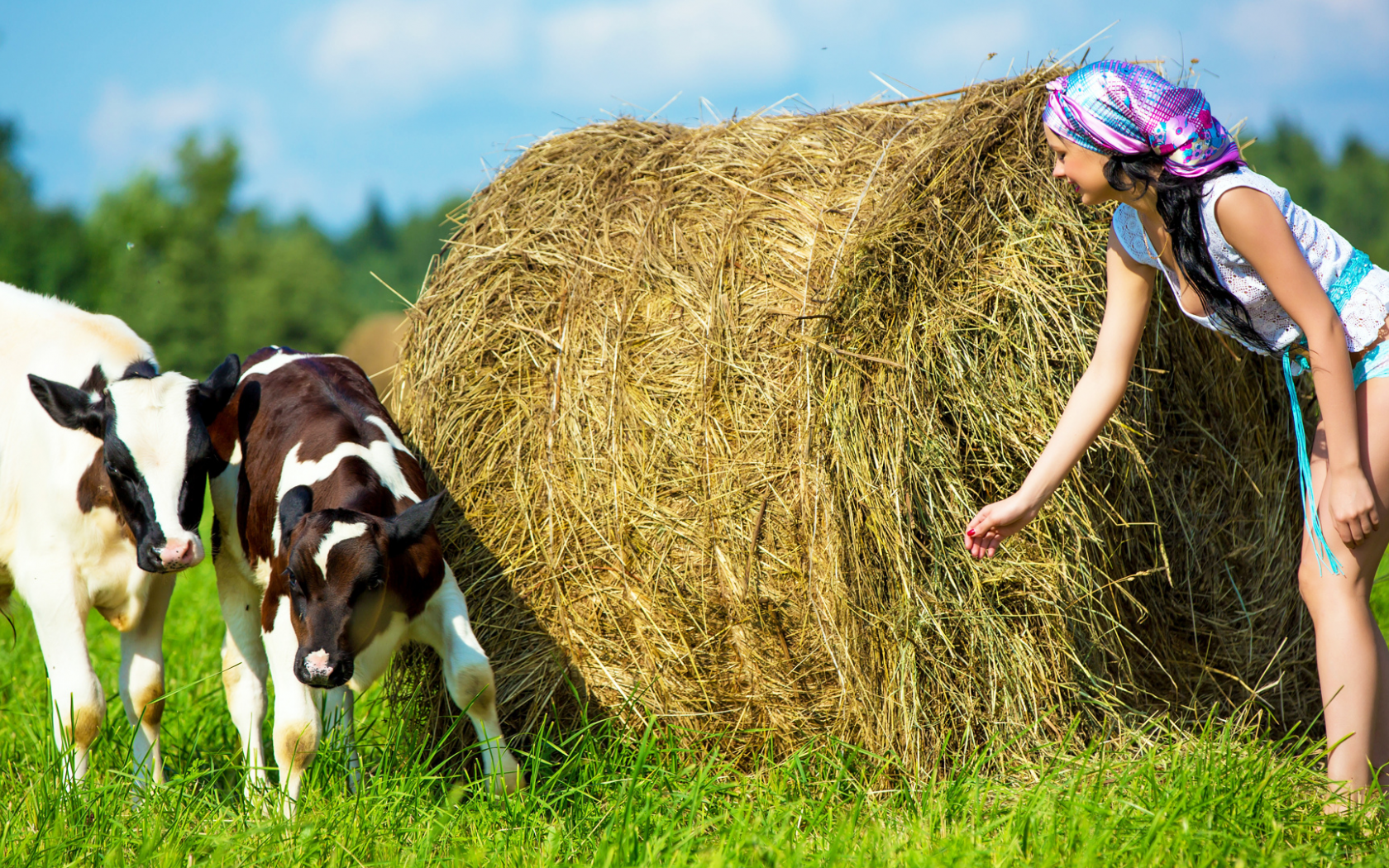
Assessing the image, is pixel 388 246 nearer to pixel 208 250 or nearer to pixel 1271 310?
pixel 208 250

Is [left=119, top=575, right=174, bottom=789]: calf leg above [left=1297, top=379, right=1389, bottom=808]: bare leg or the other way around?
the other way around

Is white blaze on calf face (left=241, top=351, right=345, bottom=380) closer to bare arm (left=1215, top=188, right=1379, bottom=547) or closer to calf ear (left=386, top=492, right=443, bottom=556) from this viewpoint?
calf ear (left=386, top=492, right=443, bottom=556)

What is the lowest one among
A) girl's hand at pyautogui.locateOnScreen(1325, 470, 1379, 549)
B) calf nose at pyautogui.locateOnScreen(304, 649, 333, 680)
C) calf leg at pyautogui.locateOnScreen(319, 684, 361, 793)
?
calf leg at pyautogui.locateOnScreen(319, 684, 361, 793)

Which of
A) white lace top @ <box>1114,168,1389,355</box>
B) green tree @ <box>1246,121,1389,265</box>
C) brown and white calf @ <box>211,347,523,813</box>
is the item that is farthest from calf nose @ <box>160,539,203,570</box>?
green tree @ <box>1246,121,1389,265</box>

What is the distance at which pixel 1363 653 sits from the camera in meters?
2.87

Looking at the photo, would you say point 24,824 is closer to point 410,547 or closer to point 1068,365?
→ point 410,547

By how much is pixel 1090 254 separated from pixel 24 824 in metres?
4.10

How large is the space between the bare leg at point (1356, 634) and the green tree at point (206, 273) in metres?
37.3

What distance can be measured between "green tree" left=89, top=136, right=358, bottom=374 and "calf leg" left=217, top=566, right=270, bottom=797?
34.2 meters

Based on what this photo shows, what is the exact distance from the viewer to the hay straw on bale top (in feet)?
11.2

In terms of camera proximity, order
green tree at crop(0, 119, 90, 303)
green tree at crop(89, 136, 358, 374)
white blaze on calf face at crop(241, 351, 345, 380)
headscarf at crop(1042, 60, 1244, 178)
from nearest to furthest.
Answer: headscarf at crop(1042, 60, 1244, 178) < white blaze on calf face at crop(241, 351, 345, 380) < green tree at crop(0, 119, 90, 303) < green tree at crop(89, 136, 358, 374)

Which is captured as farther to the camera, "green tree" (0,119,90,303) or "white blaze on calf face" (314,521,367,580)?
"green tree" (0,119,90,303)

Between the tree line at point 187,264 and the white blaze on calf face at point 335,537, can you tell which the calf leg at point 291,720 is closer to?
the white blaze on calf face at point 335,537

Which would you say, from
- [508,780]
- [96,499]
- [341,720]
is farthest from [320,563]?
[96,499]
